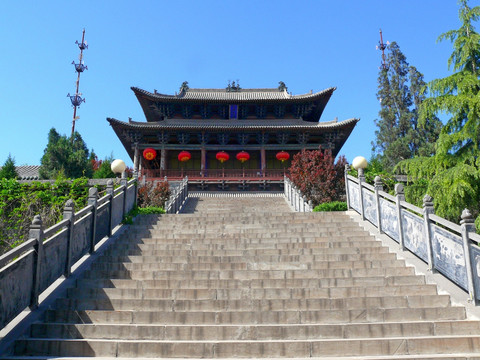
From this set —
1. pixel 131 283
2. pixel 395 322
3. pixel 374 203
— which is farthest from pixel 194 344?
pixel 374 203

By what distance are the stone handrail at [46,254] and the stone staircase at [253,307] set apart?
374 mm

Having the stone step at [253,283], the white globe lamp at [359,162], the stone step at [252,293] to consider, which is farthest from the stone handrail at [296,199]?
the stone step at [252,293]

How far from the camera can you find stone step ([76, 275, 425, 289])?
5.71 m

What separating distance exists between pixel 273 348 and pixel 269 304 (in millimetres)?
890

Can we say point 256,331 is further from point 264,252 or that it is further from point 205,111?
point 205,111

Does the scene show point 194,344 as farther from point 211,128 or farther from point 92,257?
point 211,128

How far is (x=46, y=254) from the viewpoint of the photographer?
529 centimetres

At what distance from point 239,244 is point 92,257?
9.50ft

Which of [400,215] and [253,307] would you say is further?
[400,215]

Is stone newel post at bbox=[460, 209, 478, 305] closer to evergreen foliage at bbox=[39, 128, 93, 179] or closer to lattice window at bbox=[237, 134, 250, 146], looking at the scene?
evergreen foliage at bbox=[39, 128, 93, 179]

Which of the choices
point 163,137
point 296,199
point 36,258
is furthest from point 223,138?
point 36,258

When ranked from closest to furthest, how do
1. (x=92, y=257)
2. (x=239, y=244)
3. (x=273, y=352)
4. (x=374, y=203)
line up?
(x=273, y=352) < (x=92, y=257) < (x=239, y=244) < (x=374, y=203)

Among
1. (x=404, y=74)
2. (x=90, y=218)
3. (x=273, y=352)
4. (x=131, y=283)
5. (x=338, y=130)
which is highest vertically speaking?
(x=404, y=74)

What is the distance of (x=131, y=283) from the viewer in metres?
5.81
